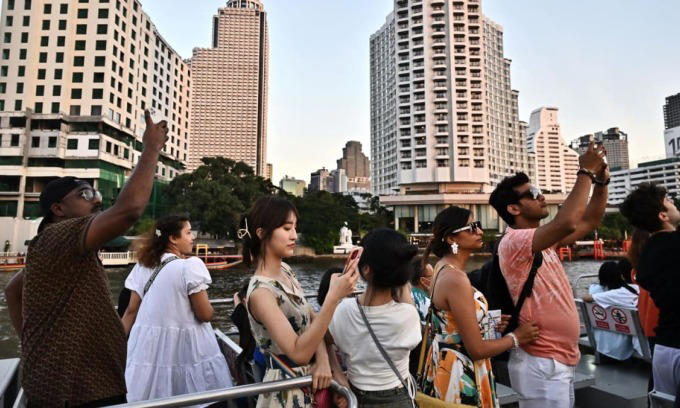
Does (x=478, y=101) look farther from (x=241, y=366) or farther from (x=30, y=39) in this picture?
(x=241, y=366)

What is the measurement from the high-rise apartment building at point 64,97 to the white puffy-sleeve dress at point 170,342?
38.1m

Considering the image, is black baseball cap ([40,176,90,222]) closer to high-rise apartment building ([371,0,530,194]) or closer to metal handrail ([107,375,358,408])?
metal handrail ([107,375,358,408])

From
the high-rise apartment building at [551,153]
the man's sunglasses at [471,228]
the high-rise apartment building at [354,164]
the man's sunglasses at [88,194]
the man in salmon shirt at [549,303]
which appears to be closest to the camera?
the man's sunglasses at [88,194]

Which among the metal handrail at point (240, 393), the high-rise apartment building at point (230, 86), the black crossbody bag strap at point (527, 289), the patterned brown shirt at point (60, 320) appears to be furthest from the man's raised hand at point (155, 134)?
the high-rise apartment building at point (230, 86)

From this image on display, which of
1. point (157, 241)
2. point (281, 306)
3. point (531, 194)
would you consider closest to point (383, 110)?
point (157, 241)

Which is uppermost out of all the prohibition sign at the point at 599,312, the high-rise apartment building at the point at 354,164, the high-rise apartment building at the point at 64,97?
the high-rise apartment building at the point at 354,164

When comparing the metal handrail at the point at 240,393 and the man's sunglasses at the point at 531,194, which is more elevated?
the man's sunglasses at the point at 531,194

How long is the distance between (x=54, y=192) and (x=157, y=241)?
109 cm

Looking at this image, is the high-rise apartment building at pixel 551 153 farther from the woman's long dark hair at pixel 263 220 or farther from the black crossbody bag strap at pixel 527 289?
the woman's long dark hair at pixel 263 220

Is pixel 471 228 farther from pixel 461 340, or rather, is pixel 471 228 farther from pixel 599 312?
pixel 599 312

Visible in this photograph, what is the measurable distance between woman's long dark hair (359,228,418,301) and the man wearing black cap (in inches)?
37.3

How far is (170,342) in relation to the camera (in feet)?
7.89

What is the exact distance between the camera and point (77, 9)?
128ft

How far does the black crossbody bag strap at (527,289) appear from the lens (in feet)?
6.40
